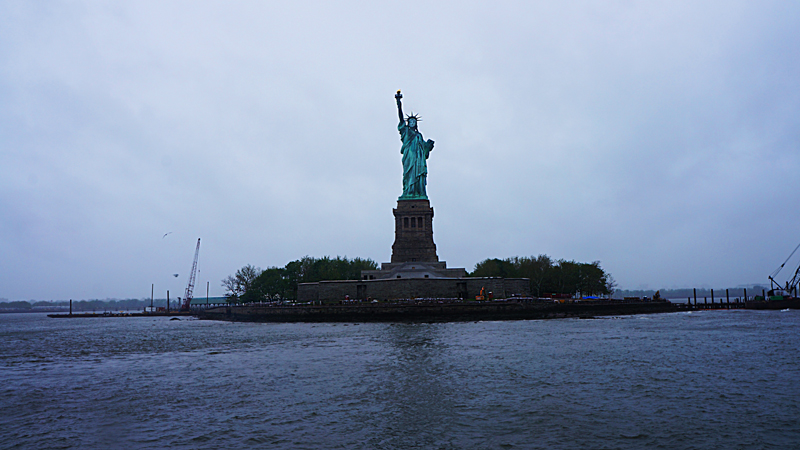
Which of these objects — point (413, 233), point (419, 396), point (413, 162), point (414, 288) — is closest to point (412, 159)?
point (413, 162)

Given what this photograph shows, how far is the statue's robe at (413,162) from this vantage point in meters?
79.4

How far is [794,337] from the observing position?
118ft

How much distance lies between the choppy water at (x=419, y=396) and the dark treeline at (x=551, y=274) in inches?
2217

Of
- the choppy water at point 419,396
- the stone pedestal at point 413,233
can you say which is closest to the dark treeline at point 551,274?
the stone pedestal at point 413,233

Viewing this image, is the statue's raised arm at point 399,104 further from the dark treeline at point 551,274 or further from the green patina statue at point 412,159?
the dark treeline at point 551,274

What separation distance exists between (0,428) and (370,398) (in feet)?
38.2

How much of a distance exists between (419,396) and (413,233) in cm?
5780

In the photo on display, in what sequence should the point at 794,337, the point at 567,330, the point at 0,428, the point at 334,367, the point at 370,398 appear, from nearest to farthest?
the point at 0,428 < the point at 370,398 < the point at 334,367 < the point at 794,337 < the point at 567,330

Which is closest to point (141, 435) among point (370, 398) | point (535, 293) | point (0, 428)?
point (0, 428)

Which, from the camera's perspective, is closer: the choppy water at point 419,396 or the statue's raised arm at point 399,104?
the choppy water at point 419,396

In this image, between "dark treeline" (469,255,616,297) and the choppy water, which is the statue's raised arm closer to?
"dark treeline" (469,255,616,297)

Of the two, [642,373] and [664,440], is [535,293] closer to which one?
[642,373]

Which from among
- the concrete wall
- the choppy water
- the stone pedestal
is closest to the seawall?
the concrete wall

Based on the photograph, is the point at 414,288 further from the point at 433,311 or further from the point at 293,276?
the point at 293,276
